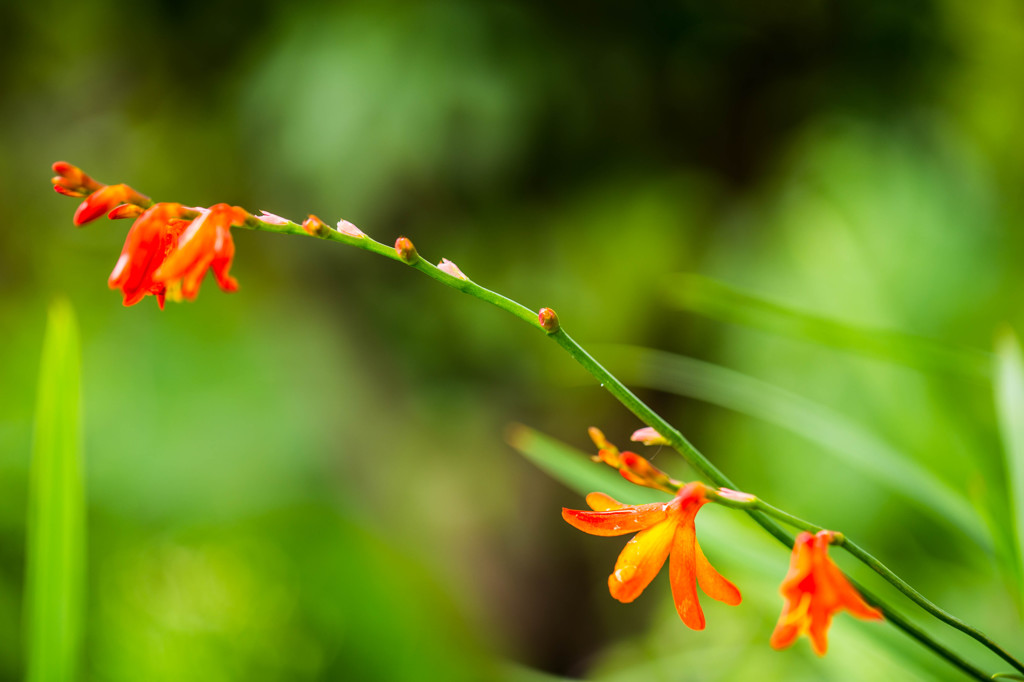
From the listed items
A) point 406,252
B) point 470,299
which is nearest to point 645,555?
point 406,252

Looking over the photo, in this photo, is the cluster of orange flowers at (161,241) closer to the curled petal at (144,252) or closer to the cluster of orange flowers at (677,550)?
the curled petal at (144,252)

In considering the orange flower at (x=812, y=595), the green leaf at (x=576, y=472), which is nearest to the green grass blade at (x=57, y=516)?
the green leaf at (x=576, y=472)

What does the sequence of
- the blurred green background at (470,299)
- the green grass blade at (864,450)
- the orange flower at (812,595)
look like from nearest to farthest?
the orange flower at (812,595), the green grass blade at (864,450), the blurred green background at (470,299)

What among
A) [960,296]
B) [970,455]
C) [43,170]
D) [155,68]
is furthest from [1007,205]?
[43,170]

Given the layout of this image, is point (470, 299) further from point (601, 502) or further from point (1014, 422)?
point (601, 502)

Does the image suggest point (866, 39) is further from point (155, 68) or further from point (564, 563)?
point (155, 68)

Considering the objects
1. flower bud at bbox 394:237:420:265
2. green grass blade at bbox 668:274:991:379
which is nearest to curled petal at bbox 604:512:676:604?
flower bud at bbox 394:237:420:265
